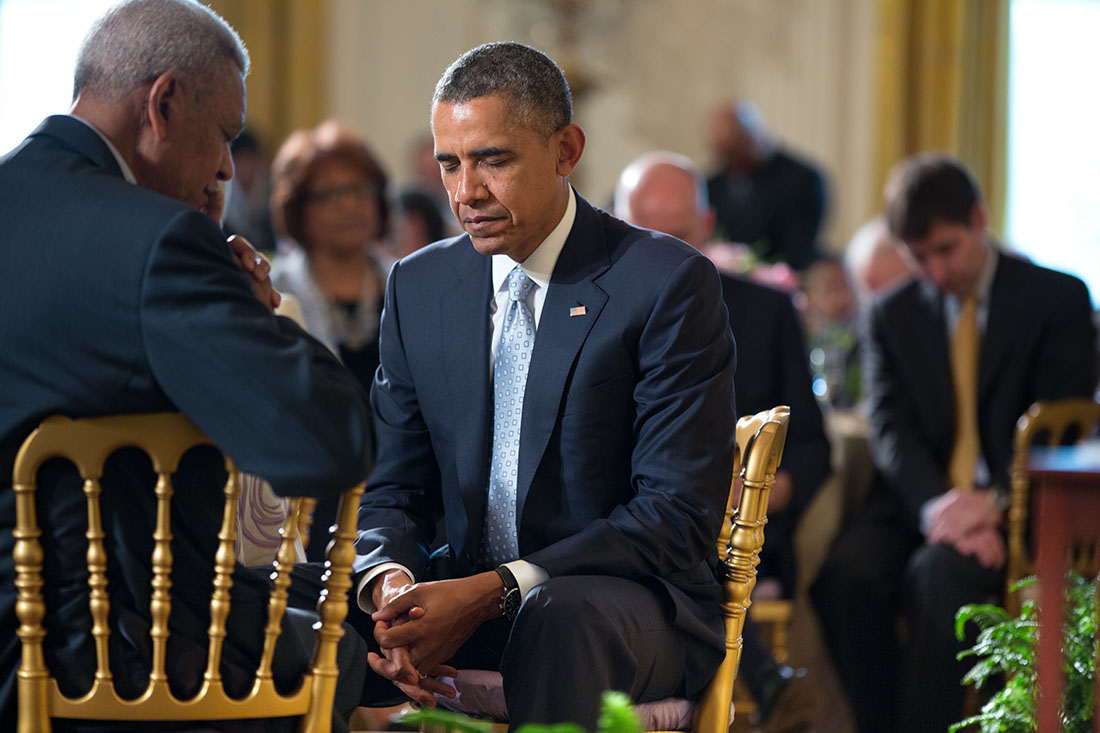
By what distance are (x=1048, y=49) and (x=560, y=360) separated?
24.1ft

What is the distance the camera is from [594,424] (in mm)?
2186

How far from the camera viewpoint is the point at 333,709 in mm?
1844

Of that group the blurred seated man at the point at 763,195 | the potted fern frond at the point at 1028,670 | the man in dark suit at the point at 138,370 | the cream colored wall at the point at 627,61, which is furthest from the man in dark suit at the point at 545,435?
the cream colored wall at the point at 627,61

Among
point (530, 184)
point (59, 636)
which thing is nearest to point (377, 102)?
point (530, 184)

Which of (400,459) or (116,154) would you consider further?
(400,459)

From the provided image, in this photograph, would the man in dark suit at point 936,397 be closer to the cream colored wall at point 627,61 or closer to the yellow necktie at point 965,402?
the yellow necktie at point 965,402

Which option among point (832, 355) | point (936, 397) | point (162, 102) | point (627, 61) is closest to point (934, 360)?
point (936, 397)

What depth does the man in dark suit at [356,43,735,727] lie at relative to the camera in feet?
6.68

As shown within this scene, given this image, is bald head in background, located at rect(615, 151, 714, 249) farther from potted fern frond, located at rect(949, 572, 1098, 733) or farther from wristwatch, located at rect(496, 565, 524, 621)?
wristwatch, located at rect(496, 565, 524, 621)

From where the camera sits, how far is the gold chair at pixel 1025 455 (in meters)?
3.51

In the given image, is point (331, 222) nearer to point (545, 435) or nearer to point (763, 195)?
point (545, 435)

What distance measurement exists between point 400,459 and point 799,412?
1661 millimetres

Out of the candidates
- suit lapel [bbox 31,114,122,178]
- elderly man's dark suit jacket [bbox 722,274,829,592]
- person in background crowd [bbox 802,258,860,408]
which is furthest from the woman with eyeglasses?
suit lapel [bbox 31,114,122,178]

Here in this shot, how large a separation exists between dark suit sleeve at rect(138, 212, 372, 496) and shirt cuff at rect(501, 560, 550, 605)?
18.9 inches
